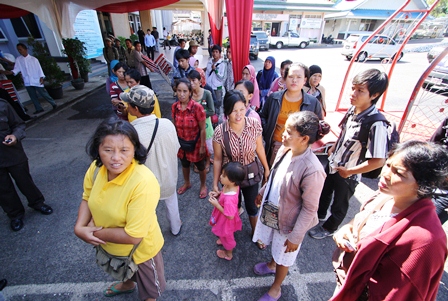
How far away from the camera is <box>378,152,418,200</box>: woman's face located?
101 cm

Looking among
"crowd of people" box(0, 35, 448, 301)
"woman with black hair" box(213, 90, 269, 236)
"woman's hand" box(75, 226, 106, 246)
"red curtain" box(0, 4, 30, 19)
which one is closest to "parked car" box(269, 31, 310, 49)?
"red curtain" box(0, 4, 30, 19)

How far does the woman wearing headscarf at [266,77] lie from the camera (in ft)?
15.4

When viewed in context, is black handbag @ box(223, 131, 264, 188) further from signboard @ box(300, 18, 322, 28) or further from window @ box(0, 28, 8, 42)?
signboard @ box(300, 18, 322, 28)

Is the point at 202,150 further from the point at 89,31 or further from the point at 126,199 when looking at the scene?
the point at 89,31

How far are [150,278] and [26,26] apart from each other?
10936mm

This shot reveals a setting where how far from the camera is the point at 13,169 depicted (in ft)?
8.35

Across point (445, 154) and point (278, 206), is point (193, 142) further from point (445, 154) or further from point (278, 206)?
point (445, 154)

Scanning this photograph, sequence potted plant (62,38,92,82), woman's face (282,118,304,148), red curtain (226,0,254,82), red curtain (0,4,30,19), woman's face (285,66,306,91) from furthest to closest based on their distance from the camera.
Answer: potted plant (62,38,92,82), red curtain (0,4,30,19), red curtain (226,0,254,82), woman's face (285,66,306,91), woman's face (282,118,304,148)

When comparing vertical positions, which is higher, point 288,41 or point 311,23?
point 311,23

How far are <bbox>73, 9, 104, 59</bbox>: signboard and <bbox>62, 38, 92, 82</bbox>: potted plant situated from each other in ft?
5.87

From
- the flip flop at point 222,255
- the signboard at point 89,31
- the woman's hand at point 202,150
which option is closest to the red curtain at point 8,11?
the signboard at point 89,31

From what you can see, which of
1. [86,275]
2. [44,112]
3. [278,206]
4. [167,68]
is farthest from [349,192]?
[44,112]

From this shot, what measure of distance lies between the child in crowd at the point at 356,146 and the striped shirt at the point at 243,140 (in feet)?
2.90

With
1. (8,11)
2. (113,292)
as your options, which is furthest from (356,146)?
(8,11)
